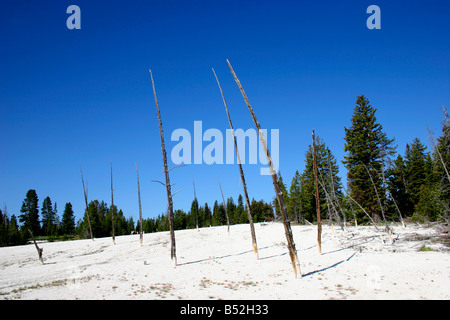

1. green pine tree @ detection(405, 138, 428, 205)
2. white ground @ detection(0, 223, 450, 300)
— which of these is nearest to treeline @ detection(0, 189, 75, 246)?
white ground @ detection(0, 223, 450, 300)

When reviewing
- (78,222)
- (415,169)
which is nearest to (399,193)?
(415,169)

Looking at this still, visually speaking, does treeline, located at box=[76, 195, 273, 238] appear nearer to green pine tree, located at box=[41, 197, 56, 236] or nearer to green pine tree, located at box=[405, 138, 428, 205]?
green pine tree, located at box=[41, 197, 56, 236]

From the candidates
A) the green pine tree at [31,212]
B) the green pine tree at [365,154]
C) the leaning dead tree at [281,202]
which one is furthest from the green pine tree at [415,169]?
the green pine tree at [31,212]

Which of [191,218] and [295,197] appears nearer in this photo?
[295,197]

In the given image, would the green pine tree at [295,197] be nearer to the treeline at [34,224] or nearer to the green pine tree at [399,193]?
the green pine tree at [399,193]

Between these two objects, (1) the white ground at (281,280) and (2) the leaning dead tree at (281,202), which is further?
(2) the leaning dead tree at (281,202)

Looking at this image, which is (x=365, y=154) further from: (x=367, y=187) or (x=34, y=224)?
(x=34, y=224)

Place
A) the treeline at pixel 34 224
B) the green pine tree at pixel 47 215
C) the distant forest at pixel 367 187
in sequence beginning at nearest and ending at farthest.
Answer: the distant forest at pixel 367 187 → the treeline at pixel 34 224 → the green pine tree at pixel 47 215

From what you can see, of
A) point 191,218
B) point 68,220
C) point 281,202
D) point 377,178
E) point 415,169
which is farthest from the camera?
point 191,218

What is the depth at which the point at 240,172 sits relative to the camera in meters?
19.8

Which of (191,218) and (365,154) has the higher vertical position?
(365,154)

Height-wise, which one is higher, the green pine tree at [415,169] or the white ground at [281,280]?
the green pine tree at [415,169]

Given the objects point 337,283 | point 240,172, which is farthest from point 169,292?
point 240,172
